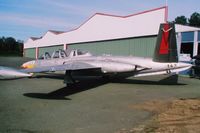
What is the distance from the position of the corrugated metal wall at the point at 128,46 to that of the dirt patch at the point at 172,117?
53.0ft

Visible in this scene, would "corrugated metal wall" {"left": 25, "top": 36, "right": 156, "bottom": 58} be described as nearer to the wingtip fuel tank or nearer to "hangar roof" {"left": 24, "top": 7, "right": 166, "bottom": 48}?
"hangar roof" {"left": 24, "top": 7, "right": 166, "bottom": 48}

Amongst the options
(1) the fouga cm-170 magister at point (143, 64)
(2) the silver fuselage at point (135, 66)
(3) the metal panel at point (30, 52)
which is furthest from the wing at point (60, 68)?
(3) the metal panel at point (30, 52)

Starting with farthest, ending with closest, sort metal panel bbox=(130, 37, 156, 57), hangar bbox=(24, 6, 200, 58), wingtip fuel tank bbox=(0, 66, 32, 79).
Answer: metal panel bbox=(130, 37, 156, 57) < hangar bbox=(24, 6, 200, 58) < wingtip fuel tank bbox=(0, 66, 32, 79)

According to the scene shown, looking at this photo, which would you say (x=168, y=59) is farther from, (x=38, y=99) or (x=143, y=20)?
(x=143, y=20)

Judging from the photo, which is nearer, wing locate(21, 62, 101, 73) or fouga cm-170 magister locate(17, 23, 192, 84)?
wing locate(21, 62, 101, 73)

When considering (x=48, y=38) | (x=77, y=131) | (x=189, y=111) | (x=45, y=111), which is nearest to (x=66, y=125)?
(x=77, y=131)

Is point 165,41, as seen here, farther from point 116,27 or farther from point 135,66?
point 116,27

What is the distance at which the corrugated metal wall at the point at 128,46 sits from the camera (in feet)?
87.7

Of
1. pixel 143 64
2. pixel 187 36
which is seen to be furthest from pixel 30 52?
pixel 143 64

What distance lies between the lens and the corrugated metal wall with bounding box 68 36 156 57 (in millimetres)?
26737

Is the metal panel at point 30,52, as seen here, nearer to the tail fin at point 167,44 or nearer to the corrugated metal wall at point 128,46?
the corrugated metal wall at point 128,46

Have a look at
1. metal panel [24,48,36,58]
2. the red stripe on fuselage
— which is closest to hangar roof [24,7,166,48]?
the red stripe on fuselage

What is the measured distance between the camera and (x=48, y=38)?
186 ft

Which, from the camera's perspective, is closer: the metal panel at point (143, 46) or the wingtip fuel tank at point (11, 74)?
the wingtip fuel tank at point (11, 74)
